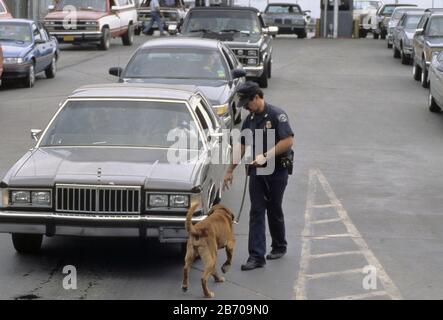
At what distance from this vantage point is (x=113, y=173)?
8719 mm

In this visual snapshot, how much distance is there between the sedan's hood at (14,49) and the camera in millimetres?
23031

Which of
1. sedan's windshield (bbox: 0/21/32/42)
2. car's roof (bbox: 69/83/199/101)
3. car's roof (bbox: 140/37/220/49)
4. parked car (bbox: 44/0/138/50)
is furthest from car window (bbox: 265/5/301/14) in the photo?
car's roof (bbox: 69/83/199/101)

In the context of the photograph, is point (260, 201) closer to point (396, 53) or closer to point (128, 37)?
point (396, 53)

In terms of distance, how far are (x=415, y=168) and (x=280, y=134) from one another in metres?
6.08

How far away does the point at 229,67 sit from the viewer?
54.7 ft

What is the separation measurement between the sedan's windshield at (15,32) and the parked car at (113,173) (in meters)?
14.5

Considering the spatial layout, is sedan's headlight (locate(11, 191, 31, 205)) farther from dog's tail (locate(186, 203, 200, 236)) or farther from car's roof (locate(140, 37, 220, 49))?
car's roof (locate(140, 37, 220, 49))

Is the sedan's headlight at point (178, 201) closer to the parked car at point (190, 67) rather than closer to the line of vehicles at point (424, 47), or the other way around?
the parked car at point (190, 67)

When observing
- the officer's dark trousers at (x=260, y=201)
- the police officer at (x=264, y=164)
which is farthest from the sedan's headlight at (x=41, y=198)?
the officer's dark trousers at (x=260, y=201)

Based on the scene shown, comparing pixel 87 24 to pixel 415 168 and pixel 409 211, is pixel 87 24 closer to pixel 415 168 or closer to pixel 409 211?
pixel 415 168

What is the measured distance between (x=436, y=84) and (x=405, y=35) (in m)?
11.2
